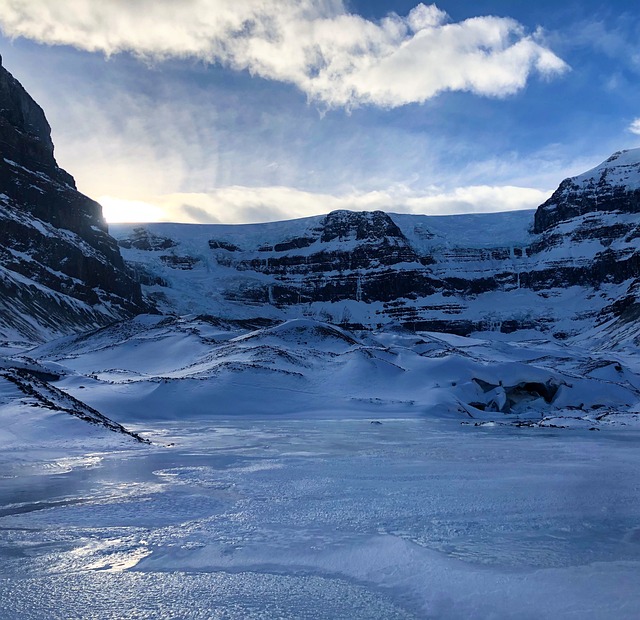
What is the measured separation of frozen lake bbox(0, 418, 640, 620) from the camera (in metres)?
4.43

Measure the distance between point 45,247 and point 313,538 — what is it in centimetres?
13311

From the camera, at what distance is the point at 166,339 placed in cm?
4925

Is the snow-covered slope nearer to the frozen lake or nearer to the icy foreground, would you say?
the icy foreground

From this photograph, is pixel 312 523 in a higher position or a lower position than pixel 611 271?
lower

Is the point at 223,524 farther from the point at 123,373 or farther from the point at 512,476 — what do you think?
the point at 123,373

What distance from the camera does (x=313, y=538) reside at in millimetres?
6168

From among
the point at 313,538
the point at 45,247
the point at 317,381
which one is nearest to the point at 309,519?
the point at 313,538

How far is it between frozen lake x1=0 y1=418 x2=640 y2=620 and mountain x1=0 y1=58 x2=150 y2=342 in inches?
3536

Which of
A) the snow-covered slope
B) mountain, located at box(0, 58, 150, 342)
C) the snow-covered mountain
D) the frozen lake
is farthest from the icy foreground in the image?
mountain, located at box(0, 58, 150, 342)

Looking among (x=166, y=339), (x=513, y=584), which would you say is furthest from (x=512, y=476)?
(x=166, y=339)

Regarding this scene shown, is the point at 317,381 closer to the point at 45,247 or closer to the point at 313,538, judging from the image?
the point at 313,538

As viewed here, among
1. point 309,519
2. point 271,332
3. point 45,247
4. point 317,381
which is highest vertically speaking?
point 45,247

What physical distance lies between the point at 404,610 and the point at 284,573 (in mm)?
1201

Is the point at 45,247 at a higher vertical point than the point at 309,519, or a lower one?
higher
